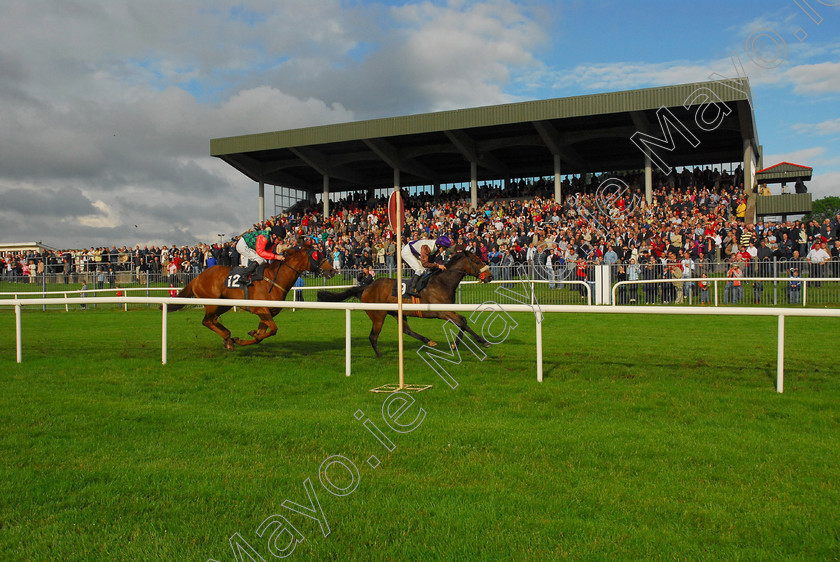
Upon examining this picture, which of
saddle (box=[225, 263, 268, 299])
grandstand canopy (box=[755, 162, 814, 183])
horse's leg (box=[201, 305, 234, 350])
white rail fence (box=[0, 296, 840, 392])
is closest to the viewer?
white rail fence (box=[0, 296, 840, 392])

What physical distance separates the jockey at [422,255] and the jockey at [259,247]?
190cm

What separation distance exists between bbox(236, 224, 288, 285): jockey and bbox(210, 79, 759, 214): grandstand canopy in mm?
16873

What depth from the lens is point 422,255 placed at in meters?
9.23

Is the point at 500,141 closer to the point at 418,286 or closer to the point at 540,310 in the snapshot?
the point at 418,286


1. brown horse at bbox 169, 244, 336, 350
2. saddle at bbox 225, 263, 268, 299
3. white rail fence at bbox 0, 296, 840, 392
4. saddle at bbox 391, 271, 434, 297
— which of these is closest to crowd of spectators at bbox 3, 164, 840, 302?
saddle at bbox 391, 271, 434, 297

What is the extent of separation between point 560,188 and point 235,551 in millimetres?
28056

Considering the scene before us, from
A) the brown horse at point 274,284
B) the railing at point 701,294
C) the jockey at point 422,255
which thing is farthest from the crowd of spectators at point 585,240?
the brown horse at point 274,284

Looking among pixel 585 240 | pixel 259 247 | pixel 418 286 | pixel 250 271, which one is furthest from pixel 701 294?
pixel 250 271

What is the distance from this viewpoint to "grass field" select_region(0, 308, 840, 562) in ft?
9.39

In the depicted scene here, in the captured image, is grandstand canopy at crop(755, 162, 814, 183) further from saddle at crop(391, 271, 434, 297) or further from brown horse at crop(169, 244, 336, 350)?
brown horse at crop(169, 244, 336, 350)

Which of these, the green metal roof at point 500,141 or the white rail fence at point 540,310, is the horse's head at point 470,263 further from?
the green metal roof at point 500,141

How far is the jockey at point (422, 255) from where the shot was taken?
Result: 890 centimetres

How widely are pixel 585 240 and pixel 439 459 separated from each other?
15.6 m

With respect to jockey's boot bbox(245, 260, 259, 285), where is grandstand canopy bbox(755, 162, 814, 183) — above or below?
above
